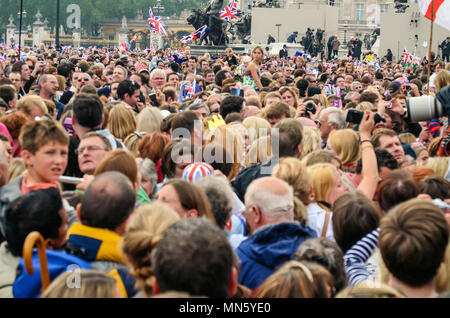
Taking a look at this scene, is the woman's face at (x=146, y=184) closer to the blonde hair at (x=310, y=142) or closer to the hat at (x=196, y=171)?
the hat at (x=196, y=171)

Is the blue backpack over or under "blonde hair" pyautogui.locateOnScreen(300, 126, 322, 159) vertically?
under

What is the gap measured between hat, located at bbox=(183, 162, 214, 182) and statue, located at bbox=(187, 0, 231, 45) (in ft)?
89.5

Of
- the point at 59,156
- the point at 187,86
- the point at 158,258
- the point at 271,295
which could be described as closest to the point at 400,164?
the point at 59,156

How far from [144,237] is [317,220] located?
171 cm

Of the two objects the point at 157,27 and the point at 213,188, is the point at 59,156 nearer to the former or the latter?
the point at 213,188

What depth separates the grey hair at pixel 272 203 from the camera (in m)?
4.06

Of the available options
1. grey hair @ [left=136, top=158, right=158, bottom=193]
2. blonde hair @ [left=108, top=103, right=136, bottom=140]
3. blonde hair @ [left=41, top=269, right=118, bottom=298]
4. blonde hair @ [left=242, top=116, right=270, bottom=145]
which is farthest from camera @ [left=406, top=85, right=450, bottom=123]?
blonde hair @ [left=41, top=269, right=118, bottom=298]

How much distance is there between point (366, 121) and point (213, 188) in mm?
2027

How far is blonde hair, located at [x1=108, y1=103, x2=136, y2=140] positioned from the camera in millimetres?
6887

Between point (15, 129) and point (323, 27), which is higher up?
point (323, 27)

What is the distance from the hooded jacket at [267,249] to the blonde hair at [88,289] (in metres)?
1.07

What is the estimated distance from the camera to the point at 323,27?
5759 centimetres

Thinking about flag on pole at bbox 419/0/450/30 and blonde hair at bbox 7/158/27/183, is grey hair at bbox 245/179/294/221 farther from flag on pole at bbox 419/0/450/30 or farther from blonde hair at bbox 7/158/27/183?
flag on pole at bbox 419/0/450/30

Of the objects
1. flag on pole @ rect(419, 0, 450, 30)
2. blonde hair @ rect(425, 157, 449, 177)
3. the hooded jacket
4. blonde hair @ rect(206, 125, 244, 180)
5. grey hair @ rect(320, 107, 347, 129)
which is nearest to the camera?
the hooded jacket
